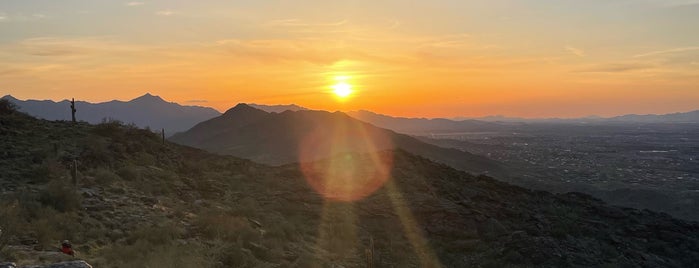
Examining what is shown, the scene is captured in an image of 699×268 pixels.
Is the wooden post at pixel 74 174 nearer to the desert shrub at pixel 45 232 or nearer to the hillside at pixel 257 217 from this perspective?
the hillside at pixel 257 217

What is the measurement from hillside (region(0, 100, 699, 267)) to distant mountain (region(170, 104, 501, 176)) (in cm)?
6931

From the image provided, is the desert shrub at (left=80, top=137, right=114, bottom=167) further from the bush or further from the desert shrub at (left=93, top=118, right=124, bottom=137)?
the desert shrub at (left=93, top=118, right=124, bottom=137)

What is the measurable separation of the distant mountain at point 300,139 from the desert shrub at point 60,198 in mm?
82092

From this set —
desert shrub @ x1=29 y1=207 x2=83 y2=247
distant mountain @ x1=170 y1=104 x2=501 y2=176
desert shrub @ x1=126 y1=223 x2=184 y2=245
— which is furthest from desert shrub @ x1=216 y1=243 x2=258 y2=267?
distant mountain @ x1=170 y1=104 x2=501 y2=176

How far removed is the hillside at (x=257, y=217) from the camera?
1321cm

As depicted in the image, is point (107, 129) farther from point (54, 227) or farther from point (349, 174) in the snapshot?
point (349, 174)

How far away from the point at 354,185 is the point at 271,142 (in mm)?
96525

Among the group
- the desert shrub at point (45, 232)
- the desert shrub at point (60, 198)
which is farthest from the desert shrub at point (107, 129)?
the desert shrub at point (45, 232)

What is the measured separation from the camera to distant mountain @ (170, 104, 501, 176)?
359 ft

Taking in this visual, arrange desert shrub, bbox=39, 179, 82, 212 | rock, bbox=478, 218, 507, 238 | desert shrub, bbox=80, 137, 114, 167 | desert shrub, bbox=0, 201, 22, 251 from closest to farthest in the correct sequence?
desert shrub, bbox=0, 201, 22, 251 → desert shrub, bbox=39, 179, 82, 212 → desert shrub, bbox=80, 137, 114, 167 → rock, bbox=478, 218, 507, 238

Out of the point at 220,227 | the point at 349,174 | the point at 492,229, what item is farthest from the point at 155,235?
the point at 349,174

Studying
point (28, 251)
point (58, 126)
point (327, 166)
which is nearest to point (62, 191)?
point (28, 251)

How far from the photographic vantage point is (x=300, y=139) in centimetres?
12688

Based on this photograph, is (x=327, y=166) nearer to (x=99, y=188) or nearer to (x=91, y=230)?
(x=99, y=188)
